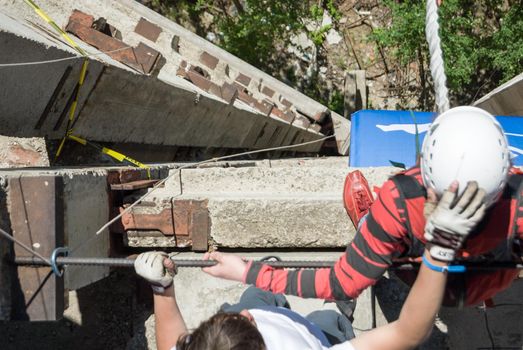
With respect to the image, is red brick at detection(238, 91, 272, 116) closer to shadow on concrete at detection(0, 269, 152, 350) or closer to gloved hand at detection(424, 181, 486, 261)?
shadow on concrete at detection(0, 269, 152, 350)

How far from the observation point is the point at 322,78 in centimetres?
1179

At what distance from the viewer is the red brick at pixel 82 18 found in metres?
5.29

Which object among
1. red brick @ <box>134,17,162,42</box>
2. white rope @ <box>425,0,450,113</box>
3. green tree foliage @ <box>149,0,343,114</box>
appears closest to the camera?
white rope @ <box>425,0,450,113</box>

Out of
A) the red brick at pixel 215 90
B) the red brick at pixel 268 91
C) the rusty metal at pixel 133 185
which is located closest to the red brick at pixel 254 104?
the red brick at pixel 215 90

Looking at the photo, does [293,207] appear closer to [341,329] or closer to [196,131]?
[341,329]

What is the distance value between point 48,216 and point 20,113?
92 centimetres

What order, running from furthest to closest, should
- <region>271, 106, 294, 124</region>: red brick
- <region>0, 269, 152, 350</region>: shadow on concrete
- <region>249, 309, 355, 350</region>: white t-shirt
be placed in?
<region>271, 106, 294, 124</region>: red brick → <region>0, 269, 152, 350</region>: shadow on concrete → <region>249, 309, 355, 350</region>: white t-shirt

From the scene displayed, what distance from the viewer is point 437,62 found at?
2.43 metres

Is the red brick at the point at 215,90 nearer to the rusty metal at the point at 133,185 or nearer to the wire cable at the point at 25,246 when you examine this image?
the rusty metal at the point at 133,185

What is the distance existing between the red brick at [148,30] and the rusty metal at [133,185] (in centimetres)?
344

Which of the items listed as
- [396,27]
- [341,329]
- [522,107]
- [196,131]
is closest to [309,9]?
[396,27]

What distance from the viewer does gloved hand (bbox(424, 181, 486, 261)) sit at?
72.1 inches

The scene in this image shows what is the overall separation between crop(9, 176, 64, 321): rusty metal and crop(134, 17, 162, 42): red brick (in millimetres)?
4118

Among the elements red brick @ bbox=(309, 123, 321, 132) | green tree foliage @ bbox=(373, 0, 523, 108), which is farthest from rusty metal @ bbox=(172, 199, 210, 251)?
green tree foliage @ bbox=(373, 0, 523, 108)
